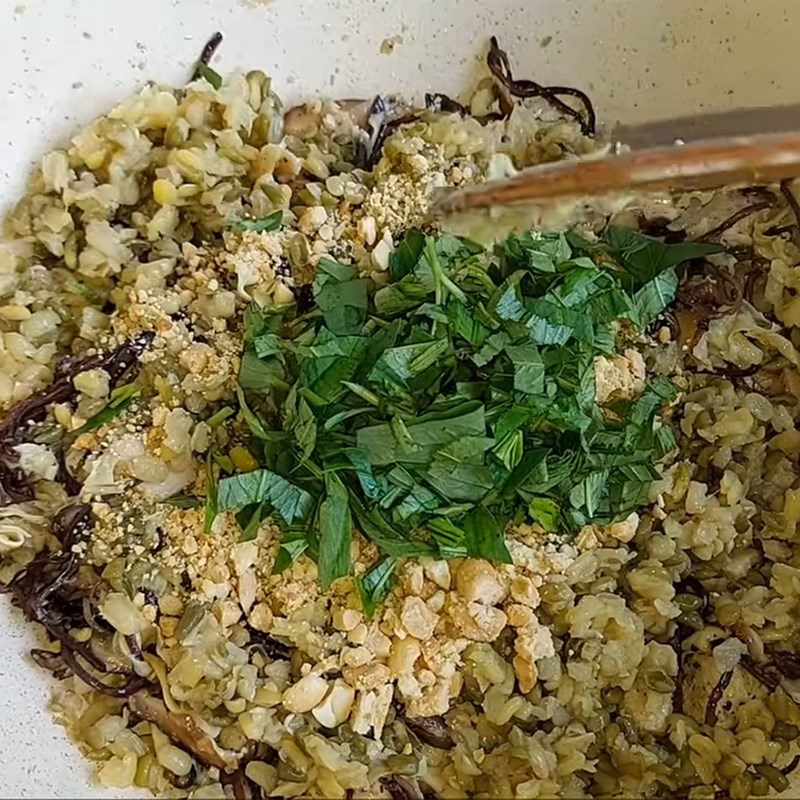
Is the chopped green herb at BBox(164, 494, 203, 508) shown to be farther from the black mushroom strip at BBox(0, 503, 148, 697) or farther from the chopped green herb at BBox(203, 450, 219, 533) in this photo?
the black mushroom strip at BBox(0, 503, 148, 697)

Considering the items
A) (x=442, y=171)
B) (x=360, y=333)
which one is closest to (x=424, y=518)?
(x=360, y=333)

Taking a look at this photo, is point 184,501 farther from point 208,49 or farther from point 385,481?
point 208,49

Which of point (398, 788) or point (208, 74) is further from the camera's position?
point (208, 74)

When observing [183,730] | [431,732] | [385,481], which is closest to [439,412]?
[385,481]

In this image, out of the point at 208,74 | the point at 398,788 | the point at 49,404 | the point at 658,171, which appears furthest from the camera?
the point at 208,74

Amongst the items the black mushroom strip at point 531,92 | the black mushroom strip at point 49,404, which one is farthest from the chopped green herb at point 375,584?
the black mushroom strip at point 531,92

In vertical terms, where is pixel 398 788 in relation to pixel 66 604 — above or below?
below
